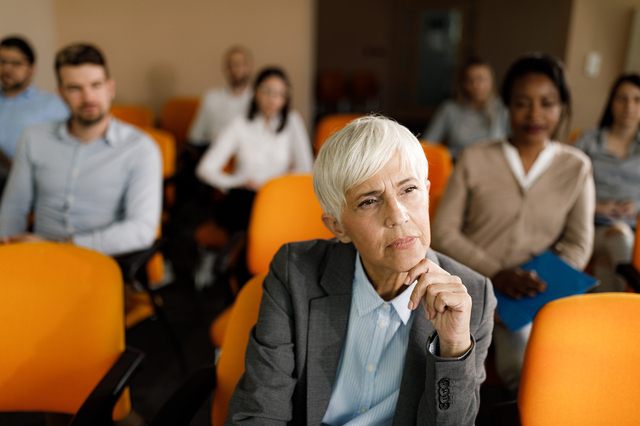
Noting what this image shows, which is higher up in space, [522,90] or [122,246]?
[522,90]

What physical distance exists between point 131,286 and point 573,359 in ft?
5.57

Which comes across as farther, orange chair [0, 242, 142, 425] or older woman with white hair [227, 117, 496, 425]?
orange chair [0, 242, 142, 425]

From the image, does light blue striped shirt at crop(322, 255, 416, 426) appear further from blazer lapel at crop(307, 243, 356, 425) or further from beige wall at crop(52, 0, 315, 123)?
beige wall at crop(52, 0, 315, 123)

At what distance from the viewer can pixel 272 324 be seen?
105 cm

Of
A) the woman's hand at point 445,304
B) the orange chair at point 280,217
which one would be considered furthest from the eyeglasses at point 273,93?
the woman's hand at point 445,304

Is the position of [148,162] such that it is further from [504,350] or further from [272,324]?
[504,350]

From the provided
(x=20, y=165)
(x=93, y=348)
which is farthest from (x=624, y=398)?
(x=20, y=165)

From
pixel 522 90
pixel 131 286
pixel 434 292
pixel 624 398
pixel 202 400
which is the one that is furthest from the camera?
pixel 131 286

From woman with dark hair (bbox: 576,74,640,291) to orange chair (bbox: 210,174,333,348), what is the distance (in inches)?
59.2

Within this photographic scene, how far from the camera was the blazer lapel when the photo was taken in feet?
3.44

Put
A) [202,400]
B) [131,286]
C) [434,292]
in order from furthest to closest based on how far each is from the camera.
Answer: [131,286]
[202,400]
[434,292]

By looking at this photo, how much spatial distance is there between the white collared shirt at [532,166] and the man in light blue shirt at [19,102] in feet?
8.72

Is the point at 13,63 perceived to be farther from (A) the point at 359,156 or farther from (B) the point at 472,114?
(B) the point at 472,114

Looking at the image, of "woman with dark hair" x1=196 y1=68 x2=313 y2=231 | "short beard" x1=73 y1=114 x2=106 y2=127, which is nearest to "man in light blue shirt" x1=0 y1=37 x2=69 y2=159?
"short beard" x1=73 y1=114 x2=106 y2=127
